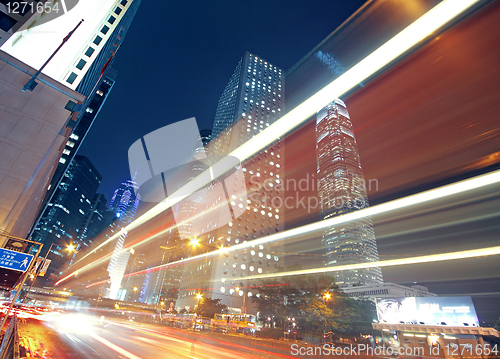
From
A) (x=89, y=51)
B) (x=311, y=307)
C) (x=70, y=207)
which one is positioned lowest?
(x=311, y=307)

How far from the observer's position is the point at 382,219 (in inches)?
387

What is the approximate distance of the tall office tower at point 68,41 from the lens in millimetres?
16562

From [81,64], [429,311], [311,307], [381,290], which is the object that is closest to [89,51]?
[81,64]

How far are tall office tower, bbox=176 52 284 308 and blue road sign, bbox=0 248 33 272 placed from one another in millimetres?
51844

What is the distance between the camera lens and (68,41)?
66.5ft

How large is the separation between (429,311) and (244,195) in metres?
54.4

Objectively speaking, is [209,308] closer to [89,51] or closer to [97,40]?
[89,51]

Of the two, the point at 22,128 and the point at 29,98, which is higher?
the point at 29,98

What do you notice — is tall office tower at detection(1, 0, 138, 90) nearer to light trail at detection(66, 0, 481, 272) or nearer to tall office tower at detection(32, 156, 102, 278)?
light trail at detection(66, 0, 481, 272)

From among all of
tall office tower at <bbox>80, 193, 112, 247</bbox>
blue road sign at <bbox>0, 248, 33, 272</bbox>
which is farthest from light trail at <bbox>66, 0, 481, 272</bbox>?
tall office tower at <bbox>80, 193, 112, 247</bbox>

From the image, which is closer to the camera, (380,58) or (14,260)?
(380,58)

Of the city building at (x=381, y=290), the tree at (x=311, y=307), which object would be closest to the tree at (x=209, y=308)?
the tree at (x=311, y=307)

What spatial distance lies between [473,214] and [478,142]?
2316 millimetres

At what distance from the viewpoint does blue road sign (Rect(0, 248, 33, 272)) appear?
11406mm
